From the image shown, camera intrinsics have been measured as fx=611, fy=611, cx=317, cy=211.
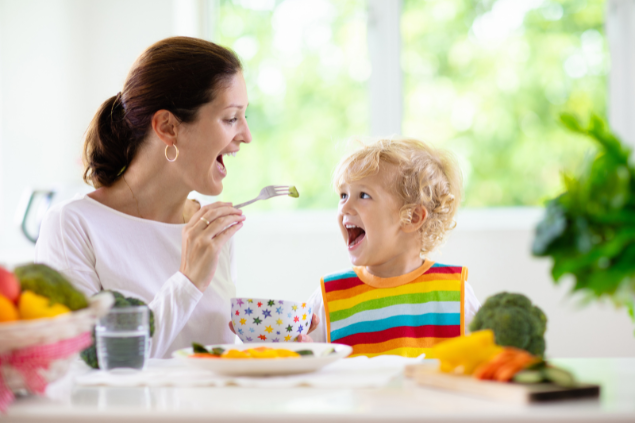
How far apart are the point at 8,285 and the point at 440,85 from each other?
2555 millimetres

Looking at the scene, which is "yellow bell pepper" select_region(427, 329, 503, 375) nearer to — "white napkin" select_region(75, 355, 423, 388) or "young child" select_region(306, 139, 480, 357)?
"white napkin" select_region(75, 355, 423, 388)

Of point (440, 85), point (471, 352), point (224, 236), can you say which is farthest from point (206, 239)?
point (440, 85)

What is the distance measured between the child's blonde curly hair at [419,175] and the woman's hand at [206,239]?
0.45m

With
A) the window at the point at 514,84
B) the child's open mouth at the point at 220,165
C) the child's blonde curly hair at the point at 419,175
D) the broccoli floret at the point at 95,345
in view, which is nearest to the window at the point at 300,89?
the window at the point at 514,84

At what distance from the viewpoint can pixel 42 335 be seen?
0.71 metres

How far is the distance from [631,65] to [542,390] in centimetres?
266

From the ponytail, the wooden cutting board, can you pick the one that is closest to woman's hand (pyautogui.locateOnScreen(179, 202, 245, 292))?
the ponytail

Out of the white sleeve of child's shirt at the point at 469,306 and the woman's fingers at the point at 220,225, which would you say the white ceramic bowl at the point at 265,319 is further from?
the white sleeve of child's shirt at the point at 469,306

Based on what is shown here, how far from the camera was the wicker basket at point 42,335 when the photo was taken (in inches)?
27.5

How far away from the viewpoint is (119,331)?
0.91 meters

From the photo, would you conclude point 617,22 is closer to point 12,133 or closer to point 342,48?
point 342,48

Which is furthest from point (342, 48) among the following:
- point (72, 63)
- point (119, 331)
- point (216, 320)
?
point (119, 331)

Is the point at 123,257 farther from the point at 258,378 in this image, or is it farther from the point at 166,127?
the point at 258,378

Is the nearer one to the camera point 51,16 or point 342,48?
point 51,16
